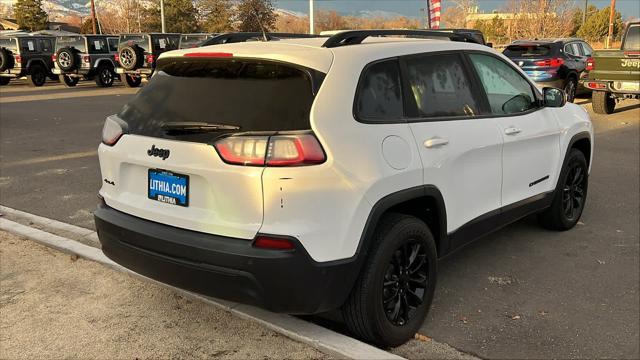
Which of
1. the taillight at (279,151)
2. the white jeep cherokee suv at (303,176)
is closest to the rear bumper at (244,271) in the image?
the white jeep cherokee suv at (303,176)

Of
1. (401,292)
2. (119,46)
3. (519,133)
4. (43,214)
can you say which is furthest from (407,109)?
(119,46)

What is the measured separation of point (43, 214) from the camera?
568 cm

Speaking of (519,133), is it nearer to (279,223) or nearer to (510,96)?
(510,96)

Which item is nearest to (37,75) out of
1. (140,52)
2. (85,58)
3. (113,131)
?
(85,58)

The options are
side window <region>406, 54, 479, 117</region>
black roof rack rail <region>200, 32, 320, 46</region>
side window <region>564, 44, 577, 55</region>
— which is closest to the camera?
side window <region>406, 54, 479, 117</region>

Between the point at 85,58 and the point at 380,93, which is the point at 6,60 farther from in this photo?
the point at 380,93

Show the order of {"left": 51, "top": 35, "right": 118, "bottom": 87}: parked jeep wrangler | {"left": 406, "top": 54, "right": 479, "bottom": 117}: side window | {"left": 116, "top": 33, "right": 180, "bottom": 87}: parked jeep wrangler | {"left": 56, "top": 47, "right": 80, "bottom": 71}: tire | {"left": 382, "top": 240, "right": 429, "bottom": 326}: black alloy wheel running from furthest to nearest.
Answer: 1. {"left": 51, "top": 35, "right": 118, "bottom": 87}: parked jeep wrangler
2. {"left": 56, "top": 47, "right": 80, "bottom": 71}: tire
3. {"left": 116, "top": 33, "right": 180, "bottom": 87}: parked jeep wrangler
4. {"left": 406, "top": 54, "right": 479, "bottom": 117}: side window
5. {"left": 382, "top": 240, "right": 429, "bottom": 326}: black alloy wheel

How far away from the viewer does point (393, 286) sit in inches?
125

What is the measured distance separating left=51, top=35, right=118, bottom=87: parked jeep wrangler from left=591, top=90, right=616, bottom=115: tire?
17357 millimetres

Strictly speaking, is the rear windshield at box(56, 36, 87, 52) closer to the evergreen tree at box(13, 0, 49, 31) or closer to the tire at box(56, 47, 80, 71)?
the tire at box(56, 47, 80, 71)

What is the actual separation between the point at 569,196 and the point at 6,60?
23.4m

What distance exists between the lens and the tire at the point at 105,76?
73.7 feet

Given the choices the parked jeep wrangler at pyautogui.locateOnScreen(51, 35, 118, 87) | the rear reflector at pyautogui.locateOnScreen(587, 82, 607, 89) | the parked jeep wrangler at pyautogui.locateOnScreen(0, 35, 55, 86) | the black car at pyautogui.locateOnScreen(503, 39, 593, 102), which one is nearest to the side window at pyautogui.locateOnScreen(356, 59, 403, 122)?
the rear reflector at pyautogui.locateOnScreen(587, 82, 607, 89)

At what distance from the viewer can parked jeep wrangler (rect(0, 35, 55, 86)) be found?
22.8m
